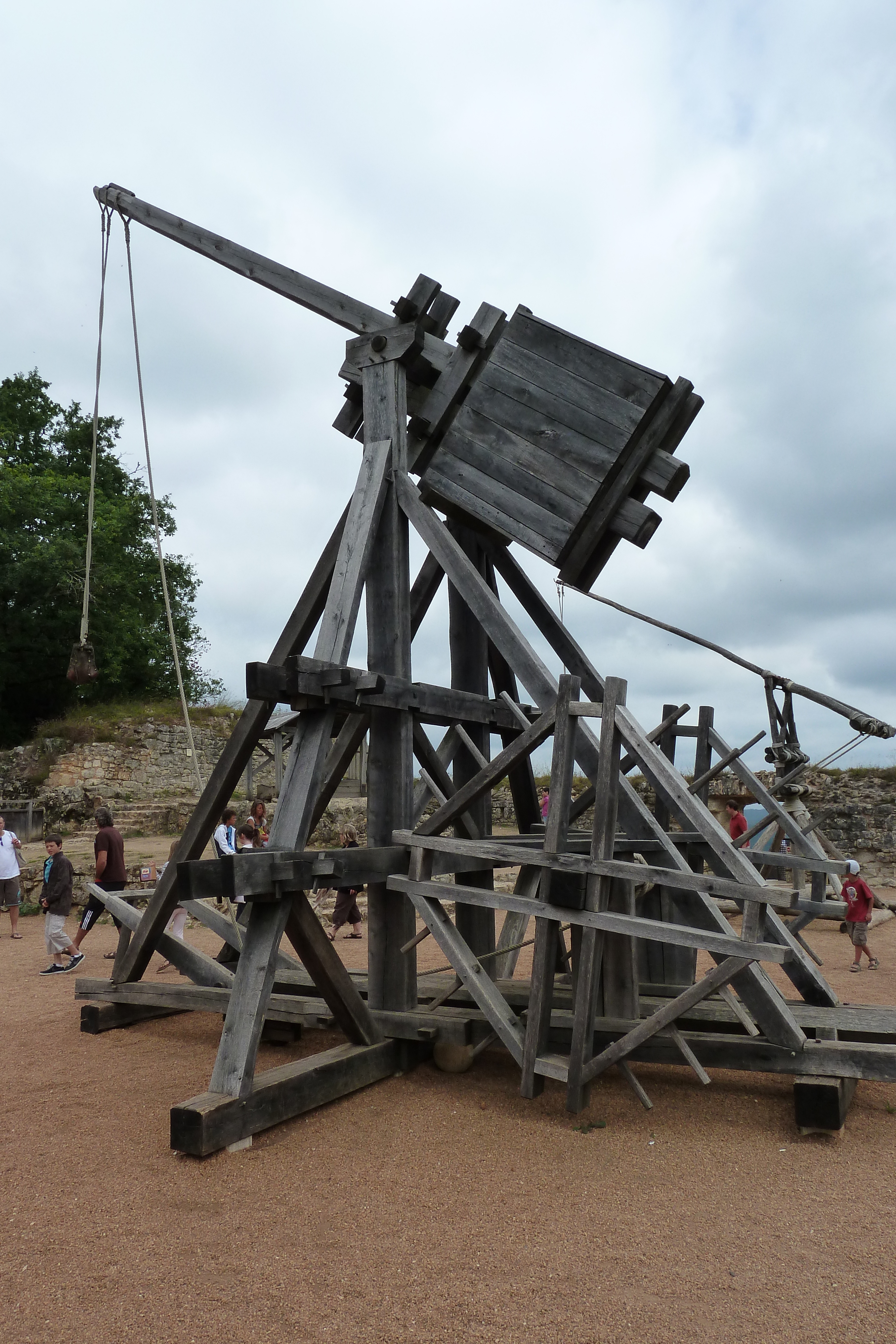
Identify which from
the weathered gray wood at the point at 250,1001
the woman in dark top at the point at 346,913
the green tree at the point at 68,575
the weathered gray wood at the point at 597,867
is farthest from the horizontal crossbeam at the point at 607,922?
the green tree at the point at 68,575

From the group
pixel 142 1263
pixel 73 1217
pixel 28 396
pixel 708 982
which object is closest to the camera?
pixel 142 1263

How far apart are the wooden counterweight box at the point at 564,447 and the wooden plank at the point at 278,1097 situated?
3.01 m

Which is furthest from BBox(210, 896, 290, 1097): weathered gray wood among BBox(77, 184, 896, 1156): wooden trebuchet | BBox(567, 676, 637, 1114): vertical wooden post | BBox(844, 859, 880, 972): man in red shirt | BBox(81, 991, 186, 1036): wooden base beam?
BBox(844, 859, 880, 972): man in red shirt

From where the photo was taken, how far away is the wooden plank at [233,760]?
209 inches

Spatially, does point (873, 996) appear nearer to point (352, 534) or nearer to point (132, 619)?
point (352, 534)

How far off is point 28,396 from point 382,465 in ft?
97.7

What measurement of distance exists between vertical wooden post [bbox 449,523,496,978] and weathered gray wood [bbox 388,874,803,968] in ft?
4.23

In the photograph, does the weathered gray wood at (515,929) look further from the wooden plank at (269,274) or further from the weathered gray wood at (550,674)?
the wooden plank at (269,274)

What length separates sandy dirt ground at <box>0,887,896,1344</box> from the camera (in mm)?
2764

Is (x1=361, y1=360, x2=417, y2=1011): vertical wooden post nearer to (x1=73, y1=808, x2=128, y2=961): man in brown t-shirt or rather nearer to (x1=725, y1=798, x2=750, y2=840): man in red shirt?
(x1=73, y1=808, x2=128, y2=961): man in brown t-shirt

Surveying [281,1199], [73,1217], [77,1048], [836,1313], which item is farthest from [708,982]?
[77,1048]

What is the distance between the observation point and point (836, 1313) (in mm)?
2760

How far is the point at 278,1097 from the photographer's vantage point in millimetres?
4305

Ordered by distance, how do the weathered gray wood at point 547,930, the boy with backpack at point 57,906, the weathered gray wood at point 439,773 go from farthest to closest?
the boy with backpack at point 57,906
the weathered gray wood at point 439,773
the weathered gray wood at point 547,930
